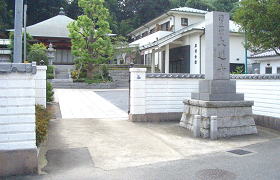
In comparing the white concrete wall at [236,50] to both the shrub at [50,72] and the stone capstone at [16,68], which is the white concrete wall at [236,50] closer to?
the shrub at [50,72]

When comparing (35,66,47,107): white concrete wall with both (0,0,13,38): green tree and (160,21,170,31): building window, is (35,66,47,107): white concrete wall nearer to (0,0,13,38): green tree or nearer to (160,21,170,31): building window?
(160,21,170,31): building window

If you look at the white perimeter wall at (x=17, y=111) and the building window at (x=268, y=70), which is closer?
the white perimeter wall at (x=17, y=111)

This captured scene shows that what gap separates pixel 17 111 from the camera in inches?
215

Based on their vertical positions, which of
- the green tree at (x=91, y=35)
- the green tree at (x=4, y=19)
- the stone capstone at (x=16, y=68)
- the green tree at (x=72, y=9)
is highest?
the green tree at (x=72, y=9)

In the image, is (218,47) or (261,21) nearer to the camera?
(218,47)

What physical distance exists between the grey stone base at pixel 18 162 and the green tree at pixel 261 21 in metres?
9.72

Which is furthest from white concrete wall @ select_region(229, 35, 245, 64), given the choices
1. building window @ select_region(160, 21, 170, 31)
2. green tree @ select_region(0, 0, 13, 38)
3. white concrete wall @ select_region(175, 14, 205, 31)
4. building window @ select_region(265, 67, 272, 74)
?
green tree @ select_region(0, 0, 13, 38)

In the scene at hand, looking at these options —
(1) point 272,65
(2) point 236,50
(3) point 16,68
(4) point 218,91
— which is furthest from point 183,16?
(3) point 16,68

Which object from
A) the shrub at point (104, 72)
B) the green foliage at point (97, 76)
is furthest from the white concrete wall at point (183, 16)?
the green foliage at point (97, 76)

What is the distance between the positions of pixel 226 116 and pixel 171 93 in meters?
2.98

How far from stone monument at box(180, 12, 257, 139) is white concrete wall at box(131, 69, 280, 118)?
4.80ft

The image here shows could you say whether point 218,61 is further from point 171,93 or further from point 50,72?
point 50,72

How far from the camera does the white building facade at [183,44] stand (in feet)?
88.0

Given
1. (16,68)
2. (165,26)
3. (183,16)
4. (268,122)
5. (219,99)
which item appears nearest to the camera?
(16,68)
